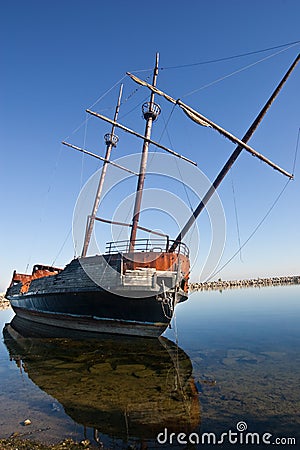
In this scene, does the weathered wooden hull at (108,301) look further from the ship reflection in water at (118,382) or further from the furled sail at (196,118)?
the furled sail at (196,118)

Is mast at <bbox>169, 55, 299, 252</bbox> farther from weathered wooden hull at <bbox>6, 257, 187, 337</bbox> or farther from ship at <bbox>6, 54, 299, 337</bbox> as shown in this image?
weathered wooden hull at <bbox>6, 257, 187, 337</bbox>

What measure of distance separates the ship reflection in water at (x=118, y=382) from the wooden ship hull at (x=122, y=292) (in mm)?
956

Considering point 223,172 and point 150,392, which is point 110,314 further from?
point 223,172

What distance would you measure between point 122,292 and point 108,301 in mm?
1302

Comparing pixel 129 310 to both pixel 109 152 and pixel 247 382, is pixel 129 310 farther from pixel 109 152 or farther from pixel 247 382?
pixel 109 152

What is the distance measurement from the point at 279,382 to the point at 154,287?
20.9 ft

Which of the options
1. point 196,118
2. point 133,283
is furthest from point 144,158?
point 133,283

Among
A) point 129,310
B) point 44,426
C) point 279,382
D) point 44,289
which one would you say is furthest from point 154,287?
point 44,289

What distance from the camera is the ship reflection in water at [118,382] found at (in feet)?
19.2

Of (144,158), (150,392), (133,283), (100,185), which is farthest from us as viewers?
(100,185)

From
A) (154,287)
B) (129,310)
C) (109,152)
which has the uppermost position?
(109,152)

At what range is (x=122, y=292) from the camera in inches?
548

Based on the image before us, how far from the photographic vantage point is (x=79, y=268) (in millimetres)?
16453

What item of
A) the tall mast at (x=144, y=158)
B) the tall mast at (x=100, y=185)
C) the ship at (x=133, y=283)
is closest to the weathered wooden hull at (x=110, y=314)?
the ship at (x=133, y=283)
